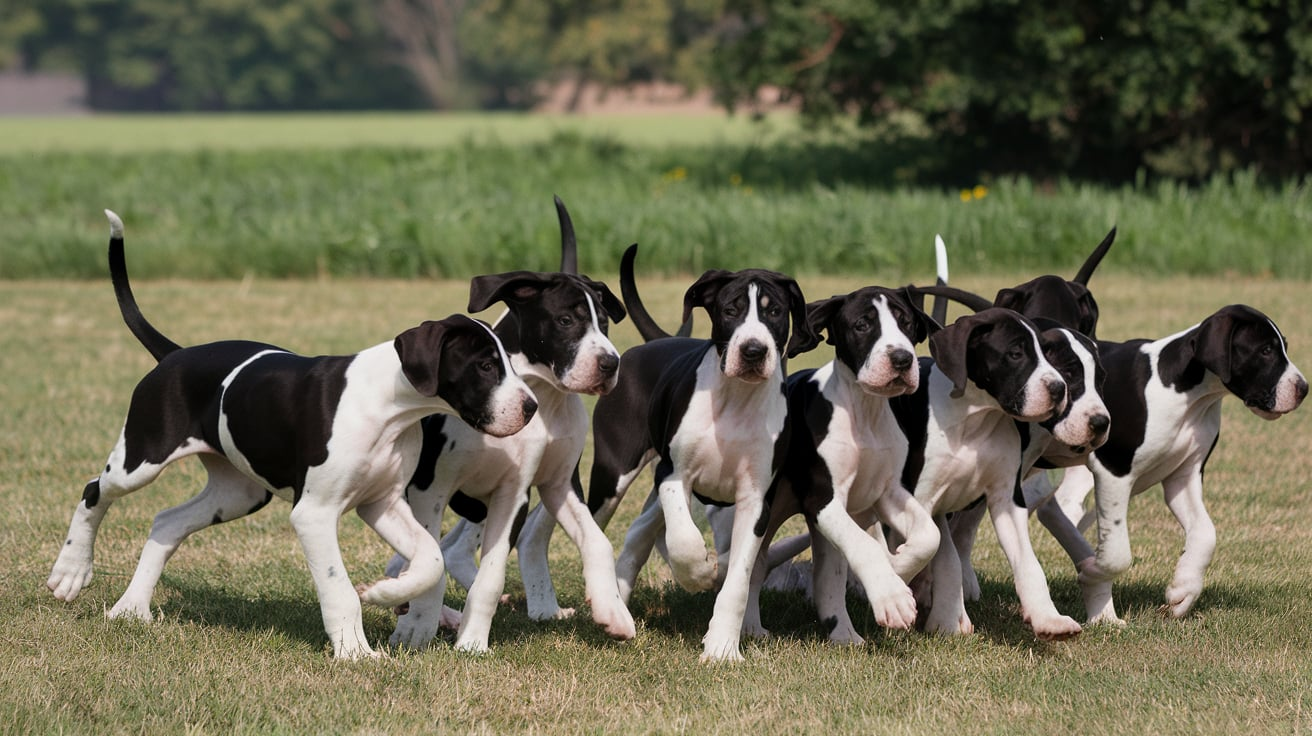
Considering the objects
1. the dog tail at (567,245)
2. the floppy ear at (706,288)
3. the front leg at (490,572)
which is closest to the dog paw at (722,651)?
the front leg at (490,572)

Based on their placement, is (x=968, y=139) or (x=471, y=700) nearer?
(x=471, y=700)

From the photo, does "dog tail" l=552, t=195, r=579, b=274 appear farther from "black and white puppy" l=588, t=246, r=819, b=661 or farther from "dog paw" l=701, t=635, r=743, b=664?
"dog paw" l=701, t=635, r=743, b=664

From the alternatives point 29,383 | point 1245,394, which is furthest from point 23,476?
point 1245,394

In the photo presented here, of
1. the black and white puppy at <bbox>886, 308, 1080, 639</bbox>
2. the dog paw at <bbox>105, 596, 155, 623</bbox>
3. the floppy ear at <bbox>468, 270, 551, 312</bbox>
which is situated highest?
the floppy ear at <bbox>468, 270, 551, 312</bbox>

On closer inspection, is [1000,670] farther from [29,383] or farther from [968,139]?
[968,139]

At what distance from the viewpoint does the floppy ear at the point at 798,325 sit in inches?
237

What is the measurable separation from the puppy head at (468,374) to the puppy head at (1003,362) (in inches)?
60.2

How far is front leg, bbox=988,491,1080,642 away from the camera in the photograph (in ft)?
19.6

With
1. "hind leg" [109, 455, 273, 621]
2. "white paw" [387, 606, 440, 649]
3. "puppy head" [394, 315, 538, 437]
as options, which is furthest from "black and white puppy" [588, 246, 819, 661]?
"hind leg" [109, 455, 273, 621]

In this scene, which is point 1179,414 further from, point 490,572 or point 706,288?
point 490,572

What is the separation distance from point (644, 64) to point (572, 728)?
60.1 m

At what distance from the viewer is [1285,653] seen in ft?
20.3

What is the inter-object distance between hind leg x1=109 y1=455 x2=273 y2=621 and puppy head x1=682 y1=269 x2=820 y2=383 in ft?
6.76

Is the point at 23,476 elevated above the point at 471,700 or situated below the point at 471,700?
below
